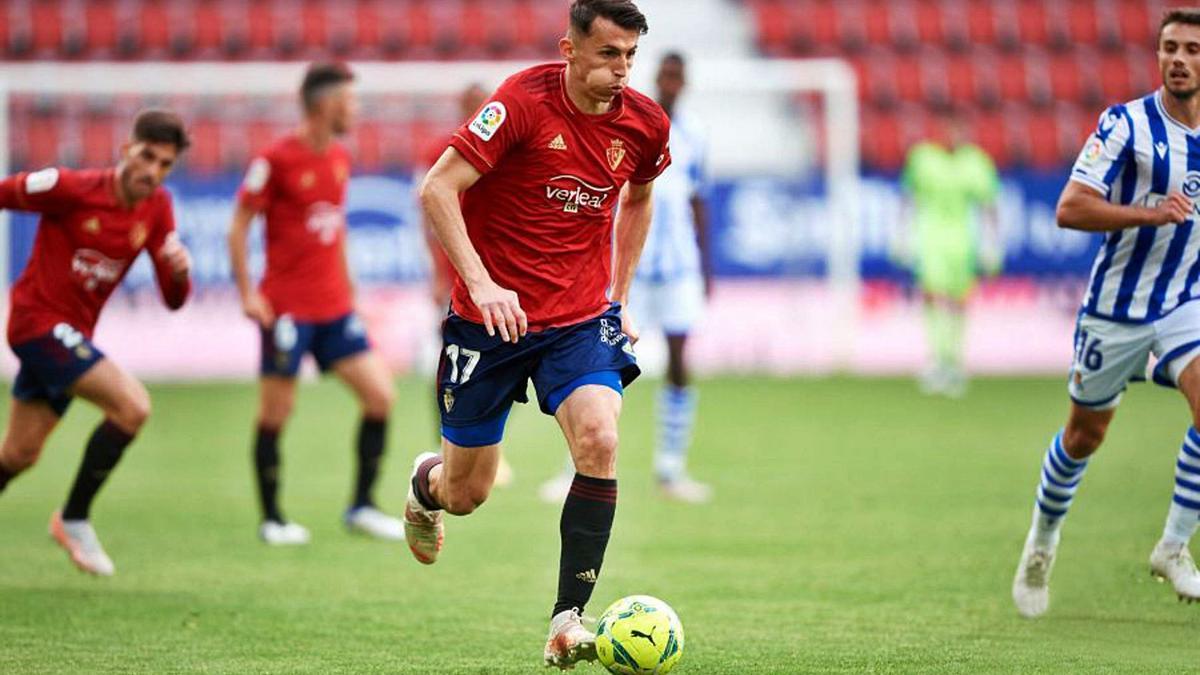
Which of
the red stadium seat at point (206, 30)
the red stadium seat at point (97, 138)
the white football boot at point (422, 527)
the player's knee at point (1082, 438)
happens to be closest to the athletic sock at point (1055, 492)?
the player's knee at point (1082, 438)

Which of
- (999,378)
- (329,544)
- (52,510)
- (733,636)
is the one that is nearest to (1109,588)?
(733,636)

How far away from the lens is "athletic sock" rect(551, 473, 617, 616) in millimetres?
5465

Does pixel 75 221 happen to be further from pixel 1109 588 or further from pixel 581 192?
pixel 1109 588

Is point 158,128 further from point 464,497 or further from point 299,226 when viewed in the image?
point 464,497

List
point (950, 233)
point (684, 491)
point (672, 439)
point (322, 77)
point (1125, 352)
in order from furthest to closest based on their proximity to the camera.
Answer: point (950, 233)
point (672, 439)
point (684, 491)
point (322, 77)
point (1125, 352)

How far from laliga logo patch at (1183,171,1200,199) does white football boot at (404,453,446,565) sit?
10.2 ft

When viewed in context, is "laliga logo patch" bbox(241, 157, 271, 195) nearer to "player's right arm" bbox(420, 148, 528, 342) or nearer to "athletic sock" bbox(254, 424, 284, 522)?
"athletic sock" bbox(254, 424, 284, 522)

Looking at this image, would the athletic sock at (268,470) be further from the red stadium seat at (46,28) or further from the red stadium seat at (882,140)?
the red stadium seat at (46,28)

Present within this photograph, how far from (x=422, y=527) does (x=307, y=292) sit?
302cm

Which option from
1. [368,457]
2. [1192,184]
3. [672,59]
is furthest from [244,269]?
[1192,184]

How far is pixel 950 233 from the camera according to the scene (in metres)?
17.6

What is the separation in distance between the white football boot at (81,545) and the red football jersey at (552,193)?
2.81 metres

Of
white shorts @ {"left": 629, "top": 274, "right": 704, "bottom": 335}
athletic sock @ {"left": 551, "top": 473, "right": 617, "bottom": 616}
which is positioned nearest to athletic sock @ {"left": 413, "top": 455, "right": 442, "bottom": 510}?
athletic sock @ {"left": 551, "top": 473, "right": 617, "bottom": 616}

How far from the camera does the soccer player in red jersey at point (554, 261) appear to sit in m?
5.49
